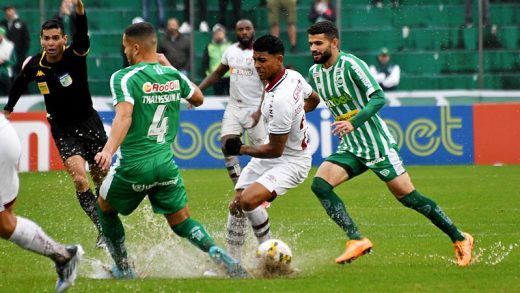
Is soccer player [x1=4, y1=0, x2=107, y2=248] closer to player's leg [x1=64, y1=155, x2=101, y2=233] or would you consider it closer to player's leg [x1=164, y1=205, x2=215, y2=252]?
player's leg [x1=64, y1=155, x2=101, y2=233]

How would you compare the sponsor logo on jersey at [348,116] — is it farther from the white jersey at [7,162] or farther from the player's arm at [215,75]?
the player's arm at [215,75]

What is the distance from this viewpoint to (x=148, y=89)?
8.66 meters

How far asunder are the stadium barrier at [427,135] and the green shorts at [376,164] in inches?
425

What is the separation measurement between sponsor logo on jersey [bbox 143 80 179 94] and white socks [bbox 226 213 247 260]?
1.57m

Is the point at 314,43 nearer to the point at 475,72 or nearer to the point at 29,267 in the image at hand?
the point at 29,267

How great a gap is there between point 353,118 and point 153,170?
188cm

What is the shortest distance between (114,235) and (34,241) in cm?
129

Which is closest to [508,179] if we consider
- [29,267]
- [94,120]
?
[94,120]

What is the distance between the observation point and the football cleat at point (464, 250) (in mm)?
9727

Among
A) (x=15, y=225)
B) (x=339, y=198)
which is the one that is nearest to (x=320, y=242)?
(x=339, y=198)

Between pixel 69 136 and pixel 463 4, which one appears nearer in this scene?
pixel 69 136

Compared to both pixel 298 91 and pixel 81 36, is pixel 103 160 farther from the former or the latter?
pixel 81 36

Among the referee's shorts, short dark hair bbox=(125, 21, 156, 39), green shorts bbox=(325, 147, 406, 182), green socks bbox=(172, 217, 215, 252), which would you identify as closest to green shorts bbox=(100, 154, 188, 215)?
green socks bbox=(172, 217, 215, 252)

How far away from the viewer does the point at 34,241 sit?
792 centimetres
